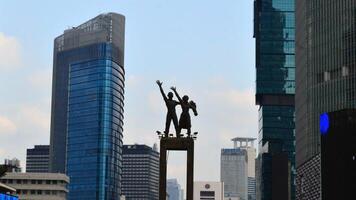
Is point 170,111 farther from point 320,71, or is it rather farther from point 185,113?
point 320,71

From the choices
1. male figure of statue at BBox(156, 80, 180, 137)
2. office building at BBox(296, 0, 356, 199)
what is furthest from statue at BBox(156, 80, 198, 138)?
office building at BBox(296, 0, 356, 199)

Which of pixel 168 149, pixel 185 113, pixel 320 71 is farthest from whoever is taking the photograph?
pixel 320 71

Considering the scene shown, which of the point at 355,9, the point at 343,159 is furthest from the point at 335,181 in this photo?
the point at 355,9

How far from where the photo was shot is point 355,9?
168250mm

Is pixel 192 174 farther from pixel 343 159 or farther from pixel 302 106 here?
pixel 302 106

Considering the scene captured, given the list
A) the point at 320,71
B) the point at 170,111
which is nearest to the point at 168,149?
the point at 170,111

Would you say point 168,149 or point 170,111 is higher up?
point 170,111

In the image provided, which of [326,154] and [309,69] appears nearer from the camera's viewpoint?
[326,154]

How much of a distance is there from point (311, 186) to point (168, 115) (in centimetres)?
13855

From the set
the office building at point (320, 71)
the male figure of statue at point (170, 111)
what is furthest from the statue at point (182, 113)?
the office building at point (320, 71)

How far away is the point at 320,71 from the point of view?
18075 centimetres

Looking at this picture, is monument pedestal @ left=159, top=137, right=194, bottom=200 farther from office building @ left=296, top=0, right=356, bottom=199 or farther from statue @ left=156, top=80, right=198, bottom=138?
office building @ left=296, top=0, right=356, bottom=199

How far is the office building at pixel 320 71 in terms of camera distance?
6683 inches

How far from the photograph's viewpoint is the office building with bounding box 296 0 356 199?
16975 cm
